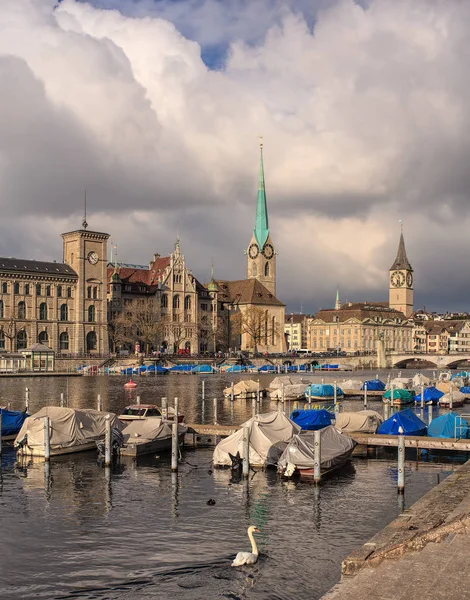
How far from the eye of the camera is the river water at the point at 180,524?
22.9 meters

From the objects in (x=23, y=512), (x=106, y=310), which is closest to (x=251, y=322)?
(x=106, y=310)

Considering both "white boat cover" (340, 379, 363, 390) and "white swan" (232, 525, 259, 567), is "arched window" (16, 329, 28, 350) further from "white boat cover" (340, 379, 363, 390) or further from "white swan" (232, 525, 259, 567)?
"white swan" (232, 525, 259, 567)

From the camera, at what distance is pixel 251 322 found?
193250 mm

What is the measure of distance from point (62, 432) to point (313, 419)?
60.3ft

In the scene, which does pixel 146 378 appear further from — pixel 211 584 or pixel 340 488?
pixel 211 584

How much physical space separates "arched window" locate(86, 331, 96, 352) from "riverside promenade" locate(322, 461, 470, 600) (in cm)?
13454

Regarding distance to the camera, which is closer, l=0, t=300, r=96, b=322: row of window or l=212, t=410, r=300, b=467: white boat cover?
l=212, t=410, r=300, b=467: white boat cover

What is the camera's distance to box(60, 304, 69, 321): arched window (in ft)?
497

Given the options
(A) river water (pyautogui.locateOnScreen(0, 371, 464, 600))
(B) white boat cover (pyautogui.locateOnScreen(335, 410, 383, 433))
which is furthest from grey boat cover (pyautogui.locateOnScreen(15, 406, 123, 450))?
(B) white boat cover (pyautogui.locateOnScreen(335, 410, 383, 433))

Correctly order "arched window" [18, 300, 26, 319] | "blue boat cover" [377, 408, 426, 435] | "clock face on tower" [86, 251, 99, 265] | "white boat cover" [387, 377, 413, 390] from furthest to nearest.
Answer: "clock face on tower" [86, 251, 99, 265], "arched window" [18, 300, 26, 319], "white boat cover" [387, 377, 413, 390], "blue boat cover" [377, 408, 426, 435]

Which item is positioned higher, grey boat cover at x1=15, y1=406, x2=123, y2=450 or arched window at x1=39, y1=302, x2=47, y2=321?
arched window at x1=39, y1=302, x2=47, y2=321

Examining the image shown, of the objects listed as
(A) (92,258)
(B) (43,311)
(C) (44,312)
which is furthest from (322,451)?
(A) (92,258)

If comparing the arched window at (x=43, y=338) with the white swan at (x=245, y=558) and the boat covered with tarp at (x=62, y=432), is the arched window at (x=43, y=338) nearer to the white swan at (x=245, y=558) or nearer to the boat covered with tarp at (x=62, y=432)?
the boat covered with tarp at (x=62, y=432)

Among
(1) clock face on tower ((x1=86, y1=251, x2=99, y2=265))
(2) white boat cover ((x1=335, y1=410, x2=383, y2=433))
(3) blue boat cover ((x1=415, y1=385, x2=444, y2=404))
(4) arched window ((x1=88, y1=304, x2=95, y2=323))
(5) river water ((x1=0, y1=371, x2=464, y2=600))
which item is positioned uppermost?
(1) clock face on tower ((x1=86, y1=251, x2=99, y2=265))
